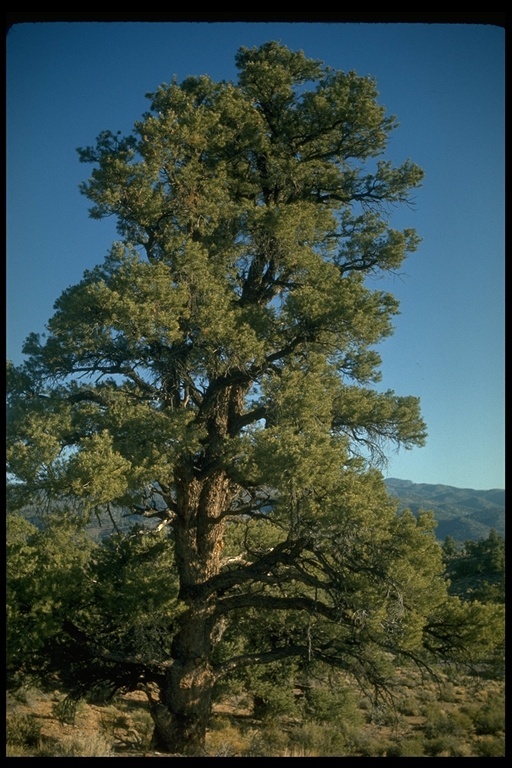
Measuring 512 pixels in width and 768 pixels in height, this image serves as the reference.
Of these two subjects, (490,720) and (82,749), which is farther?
(490,720)

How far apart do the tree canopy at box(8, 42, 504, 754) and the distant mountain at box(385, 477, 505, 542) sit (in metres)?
38.6

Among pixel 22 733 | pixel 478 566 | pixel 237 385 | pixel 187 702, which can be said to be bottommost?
pixel 478 566

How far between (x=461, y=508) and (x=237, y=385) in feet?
466

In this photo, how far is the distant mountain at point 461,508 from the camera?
9544cm

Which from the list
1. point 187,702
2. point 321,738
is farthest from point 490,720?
point 187,702

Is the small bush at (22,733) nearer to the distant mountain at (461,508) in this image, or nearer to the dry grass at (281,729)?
the dry grass at (281,729)

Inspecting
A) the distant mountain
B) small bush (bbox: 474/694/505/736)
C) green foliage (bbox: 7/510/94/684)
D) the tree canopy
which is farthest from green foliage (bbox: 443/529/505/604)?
green foliage (bbox: 7/510/94/684)

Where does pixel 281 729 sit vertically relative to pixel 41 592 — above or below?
below

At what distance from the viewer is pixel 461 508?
141 metres

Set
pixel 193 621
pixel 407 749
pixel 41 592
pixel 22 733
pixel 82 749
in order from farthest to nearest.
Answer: pixel 407 749 < pixel 22 733 < pixel 193 621 < pixel 41 592 < pixel 82 749

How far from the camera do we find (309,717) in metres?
16.0

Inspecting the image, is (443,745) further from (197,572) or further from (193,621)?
(197,572)
